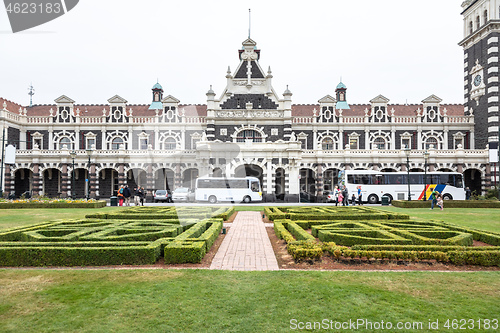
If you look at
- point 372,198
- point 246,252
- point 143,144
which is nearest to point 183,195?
point 143,144

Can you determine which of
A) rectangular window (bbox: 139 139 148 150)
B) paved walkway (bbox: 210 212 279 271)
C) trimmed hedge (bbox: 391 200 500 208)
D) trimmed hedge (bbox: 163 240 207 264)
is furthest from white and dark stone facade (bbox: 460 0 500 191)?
trimmed hedge (bbox: 163 240 207 264)

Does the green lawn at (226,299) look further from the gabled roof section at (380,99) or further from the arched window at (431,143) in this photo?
the arched window at (431,143)

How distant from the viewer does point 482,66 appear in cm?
4584

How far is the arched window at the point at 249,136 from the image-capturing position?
45.6 meters

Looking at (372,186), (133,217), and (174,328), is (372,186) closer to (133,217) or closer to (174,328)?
(133,217)

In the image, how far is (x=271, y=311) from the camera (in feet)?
21.6

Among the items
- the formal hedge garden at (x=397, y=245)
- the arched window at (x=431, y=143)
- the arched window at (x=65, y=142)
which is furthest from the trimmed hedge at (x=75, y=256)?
the arched window at (x=431, y=143)

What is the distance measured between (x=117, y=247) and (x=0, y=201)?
27299mm

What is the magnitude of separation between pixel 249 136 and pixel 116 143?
1873 centimetres

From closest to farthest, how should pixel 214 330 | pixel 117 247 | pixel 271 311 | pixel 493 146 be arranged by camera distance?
pixel 214 330 → pixel 271 311 → pixel 117 247 → pixel 493 146

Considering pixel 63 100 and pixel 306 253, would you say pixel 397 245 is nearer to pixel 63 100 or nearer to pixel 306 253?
pixel 306 253

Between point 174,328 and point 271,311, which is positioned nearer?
point 174,328

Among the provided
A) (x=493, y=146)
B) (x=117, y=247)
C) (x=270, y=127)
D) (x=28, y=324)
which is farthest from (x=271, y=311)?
(x=493, y=146)

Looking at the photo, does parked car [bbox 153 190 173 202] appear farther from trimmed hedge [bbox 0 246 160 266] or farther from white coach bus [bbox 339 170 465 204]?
trimmed hedge [bbox 0 246 160 266]
